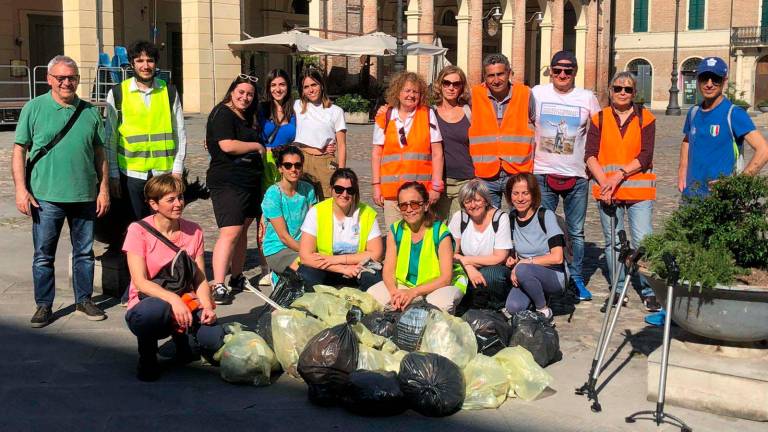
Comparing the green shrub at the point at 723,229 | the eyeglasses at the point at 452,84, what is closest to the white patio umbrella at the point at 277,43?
the eyeglasses at the point at 452,84

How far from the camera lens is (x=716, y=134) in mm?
6121

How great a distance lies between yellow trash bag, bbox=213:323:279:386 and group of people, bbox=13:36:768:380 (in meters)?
0.46

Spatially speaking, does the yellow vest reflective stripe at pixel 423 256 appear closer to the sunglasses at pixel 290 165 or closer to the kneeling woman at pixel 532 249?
the kneeling woman at pixel 532 249

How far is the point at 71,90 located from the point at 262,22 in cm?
2628

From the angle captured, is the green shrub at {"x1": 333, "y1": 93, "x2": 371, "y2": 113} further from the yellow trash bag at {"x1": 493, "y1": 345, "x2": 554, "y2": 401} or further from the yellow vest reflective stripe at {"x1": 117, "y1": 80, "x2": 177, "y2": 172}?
the yellow trash bag at {"x1": 493, "y1": 345, "x2": 554, "y2": 401}

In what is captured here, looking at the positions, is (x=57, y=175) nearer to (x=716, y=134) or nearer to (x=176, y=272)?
(x=176, y=272)

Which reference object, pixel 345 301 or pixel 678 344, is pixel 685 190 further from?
pixel 345 301

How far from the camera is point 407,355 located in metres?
4.83

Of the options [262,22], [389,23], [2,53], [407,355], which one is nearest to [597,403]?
[407,355]

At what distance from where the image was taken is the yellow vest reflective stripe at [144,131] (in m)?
6.60

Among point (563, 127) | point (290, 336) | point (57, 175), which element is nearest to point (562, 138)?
point (563, 127)

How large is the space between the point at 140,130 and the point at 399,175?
194 centimetres

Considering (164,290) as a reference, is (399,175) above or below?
above

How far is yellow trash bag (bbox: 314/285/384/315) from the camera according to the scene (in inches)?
233
